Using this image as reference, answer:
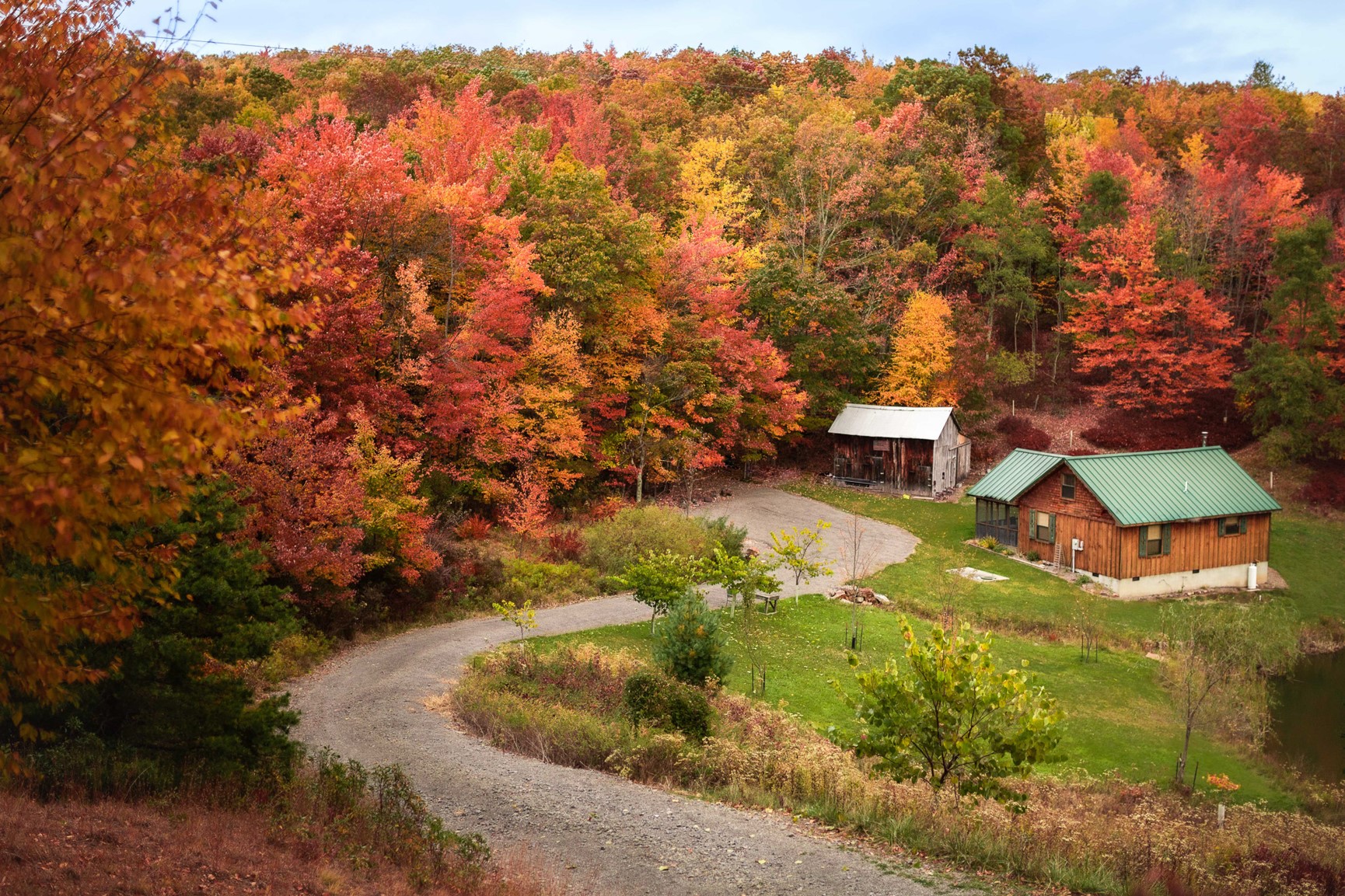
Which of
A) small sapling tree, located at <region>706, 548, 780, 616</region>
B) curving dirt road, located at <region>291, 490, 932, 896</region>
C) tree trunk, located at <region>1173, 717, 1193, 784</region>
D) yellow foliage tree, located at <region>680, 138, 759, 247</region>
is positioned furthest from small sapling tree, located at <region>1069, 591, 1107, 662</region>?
yellow foliage tree, located at <region>680, 138, 759, 247</region>

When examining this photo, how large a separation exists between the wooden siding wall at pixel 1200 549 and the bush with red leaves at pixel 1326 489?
8.06 m

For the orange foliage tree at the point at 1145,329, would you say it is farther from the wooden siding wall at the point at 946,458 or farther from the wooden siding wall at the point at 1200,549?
the wooden siding wall at the point at 1200,549

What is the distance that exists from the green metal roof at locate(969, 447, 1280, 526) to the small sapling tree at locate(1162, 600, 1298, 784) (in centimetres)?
626

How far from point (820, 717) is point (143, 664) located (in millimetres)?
11805

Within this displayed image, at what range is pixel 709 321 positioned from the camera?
36844mm

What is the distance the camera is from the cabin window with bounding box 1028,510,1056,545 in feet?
106

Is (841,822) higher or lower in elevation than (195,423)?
lower

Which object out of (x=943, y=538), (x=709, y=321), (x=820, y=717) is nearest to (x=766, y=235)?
(x=709, y=321)

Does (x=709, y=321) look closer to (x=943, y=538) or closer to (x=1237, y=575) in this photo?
(x=943, y=538)

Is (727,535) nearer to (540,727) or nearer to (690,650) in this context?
(690,650)

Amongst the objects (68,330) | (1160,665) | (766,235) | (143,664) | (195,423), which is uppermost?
(766,235)

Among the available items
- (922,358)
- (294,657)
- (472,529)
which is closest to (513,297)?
(472,529)

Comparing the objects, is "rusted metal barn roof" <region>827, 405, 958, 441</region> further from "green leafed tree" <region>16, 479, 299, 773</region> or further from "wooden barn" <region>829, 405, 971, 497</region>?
"green leafed tree" <region>16, 479, 299, 773</region>

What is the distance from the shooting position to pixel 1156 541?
101 ft
